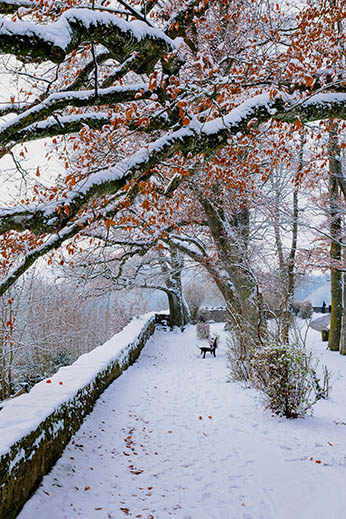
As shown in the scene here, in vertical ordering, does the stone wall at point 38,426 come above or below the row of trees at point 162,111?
below

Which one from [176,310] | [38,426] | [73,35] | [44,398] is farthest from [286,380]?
[176,310]

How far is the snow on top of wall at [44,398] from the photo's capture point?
3.31 meters

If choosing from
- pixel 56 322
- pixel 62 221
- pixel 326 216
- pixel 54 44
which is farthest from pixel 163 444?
pixel 56 322

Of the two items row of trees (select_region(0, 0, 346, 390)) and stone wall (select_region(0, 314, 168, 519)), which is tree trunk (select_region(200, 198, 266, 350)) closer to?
row of trees (select_region(0, 0, 346, 390))

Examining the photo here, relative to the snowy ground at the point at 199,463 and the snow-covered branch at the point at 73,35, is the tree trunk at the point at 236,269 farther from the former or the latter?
the snow-covered branch at the point at 73,35

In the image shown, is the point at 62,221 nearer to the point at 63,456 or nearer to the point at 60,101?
the point at 60,101

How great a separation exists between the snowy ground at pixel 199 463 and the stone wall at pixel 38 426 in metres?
0.16

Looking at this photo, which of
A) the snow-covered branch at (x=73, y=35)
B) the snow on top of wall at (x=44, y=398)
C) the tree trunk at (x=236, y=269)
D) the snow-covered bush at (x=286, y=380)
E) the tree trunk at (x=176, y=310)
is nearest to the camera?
the snow-covered branch at (x=73, y=35)

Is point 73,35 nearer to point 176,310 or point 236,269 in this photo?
point 236,269

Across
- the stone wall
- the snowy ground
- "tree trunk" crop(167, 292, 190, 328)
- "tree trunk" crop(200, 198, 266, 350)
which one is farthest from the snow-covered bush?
"tree trunk" crop(167, 292, 190, 328)

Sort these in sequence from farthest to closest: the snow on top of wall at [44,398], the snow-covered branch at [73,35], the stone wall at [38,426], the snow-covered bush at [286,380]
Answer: the snow-covered bush at [286,380], the snow on top of wall at [44,398], the stone wall at [38,426], the snow-covered branch at [73,35]

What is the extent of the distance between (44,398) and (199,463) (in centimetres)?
207

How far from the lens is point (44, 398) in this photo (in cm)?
435

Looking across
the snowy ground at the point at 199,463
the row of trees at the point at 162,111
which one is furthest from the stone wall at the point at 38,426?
the row of trees at the point at 162,111
